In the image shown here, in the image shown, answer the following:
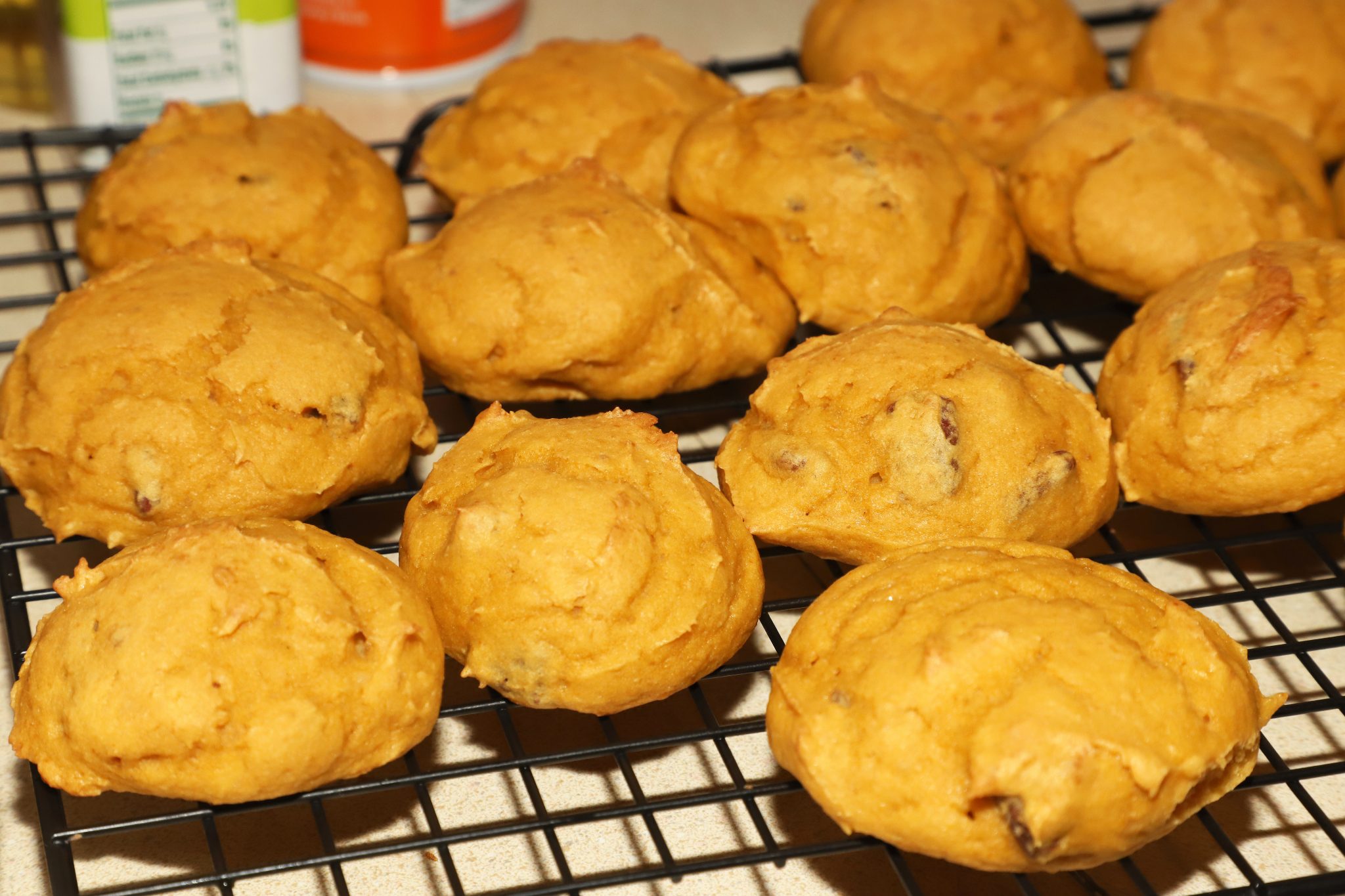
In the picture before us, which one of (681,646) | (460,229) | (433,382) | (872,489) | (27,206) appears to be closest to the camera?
(681,646)

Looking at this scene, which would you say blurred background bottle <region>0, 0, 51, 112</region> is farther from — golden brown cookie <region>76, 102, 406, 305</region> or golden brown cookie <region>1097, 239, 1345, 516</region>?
golden brown cookie <region>1097, 239, 1345, 516</region>

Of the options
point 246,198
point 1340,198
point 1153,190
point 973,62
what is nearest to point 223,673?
point 246,198

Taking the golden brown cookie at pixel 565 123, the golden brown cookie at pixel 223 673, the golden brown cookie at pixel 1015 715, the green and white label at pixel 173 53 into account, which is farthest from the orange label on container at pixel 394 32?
the golden brown cookie at pixel 1015 715

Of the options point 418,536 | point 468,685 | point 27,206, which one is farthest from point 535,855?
point 27,206

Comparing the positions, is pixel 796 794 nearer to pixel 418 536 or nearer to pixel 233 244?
pixel 418 536

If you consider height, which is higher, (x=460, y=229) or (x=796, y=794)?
(x=460, y=229)

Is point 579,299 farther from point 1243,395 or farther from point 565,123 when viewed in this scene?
point 1243,395
